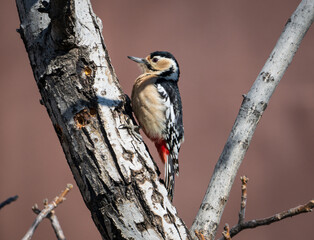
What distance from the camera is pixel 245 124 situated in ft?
8.27

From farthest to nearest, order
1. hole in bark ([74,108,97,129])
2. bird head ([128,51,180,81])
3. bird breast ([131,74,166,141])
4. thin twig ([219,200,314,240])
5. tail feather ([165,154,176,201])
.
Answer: bird head ([128,51,180,81]) < bird breast ([131,74,166,141]) < tail feather ([165,154,176,201]) < hole in bark ([74,108,97,129]) < thin twig ([219,200,314,240])

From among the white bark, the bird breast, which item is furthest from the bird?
the white bark

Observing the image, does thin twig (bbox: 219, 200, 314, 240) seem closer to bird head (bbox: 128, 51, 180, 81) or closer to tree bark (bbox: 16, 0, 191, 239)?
tree bark (bbox: 16, 0, 191, 239)

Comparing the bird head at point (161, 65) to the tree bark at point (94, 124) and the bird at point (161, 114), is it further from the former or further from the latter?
the tree bark at point (94, 124)

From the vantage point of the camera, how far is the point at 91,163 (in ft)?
7.07

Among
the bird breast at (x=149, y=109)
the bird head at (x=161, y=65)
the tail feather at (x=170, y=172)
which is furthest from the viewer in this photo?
the bird head at (x=161, y=65)

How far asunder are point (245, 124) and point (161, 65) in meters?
1.47

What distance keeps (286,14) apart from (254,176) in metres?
2.06

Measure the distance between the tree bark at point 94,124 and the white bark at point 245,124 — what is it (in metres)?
0.24

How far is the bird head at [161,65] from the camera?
3812 mm

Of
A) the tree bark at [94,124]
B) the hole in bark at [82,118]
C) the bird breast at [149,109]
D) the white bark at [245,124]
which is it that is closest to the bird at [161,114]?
the bird breast at [149,109]

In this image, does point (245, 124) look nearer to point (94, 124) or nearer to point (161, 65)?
point (94, 124)

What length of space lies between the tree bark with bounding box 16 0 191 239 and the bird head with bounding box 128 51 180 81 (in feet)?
4.43

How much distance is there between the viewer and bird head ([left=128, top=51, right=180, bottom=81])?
3.81 m
